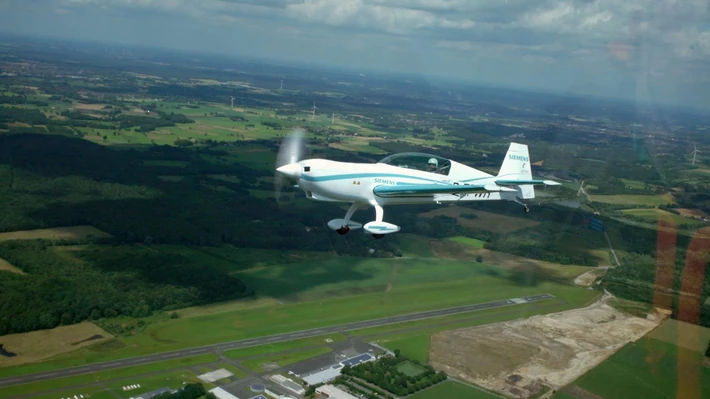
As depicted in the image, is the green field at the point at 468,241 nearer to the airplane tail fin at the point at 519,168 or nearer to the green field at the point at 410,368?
the green field at the point at 410,368

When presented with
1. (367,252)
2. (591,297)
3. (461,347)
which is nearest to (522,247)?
(591,297)

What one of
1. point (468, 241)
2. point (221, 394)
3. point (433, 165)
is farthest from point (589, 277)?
point (221, 394)

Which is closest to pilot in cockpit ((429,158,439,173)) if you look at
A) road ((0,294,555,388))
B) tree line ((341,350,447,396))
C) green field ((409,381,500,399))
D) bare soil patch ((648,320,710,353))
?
tree line ((341,350,447,396))

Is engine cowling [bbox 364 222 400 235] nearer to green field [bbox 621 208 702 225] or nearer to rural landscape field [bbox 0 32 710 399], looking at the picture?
rural landscape field [bbox 0 32 710 399]

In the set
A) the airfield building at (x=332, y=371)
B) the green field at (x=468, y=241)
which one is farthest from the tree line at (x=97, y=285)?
the green field at (x=468, y=241)

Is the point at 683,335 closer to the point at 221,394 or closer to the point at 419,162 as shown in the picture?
the point at 419,162

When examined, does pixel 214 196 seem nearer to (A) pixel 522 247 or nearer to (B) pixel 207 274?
(B) pixel 207 274

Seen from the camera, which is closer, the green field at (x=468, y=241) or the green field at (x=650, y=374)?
the green field at (x=650, y=374)
